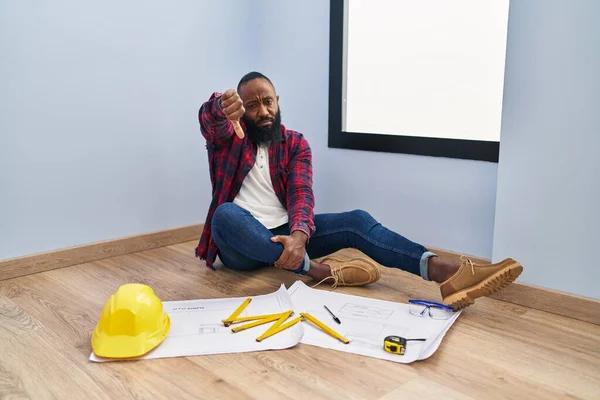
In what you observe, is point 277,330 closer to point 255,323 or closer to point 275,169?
point 255,323

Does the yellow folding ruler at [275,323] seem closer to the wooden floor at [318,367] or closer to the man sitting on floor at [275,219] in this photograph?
the wooden floor at [318,367]

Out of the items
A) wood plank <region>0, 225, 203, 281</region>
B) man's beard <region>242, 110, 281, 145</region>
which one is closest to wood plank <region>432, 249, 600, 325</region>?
man's beard <region>242, 110, 281, 145</region>

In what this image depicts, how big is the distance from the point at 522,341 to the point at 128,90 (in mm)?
1484

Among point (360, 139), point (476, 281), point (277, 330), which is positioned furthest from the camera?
point (360, 139)

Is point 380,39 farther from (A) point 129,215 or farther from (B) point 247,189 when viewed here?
(A) point 129,215

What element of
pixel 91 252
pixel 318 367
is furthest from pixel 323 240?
pixel 91 252

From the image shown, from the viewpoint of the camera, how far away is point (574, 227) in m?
1.33

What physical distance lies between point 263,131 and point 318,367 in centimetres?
77

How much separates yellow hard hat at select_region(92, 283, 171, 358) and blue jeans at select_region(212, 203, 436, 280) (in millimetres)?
386

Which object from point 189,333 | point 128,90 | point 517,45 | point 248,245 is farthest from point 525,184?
point 128,90

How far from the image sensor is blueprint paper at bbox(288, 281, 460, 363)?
3.68 ft

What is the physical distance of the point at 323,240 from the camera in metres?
1.61

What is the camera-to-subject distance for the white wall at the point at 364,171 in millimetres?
1687

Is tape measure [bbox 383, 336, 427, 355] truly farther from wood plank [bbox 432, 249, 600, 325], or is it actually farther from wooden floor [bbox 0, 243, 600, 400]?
wood plank [bbox 432, 249, 600, 325]
